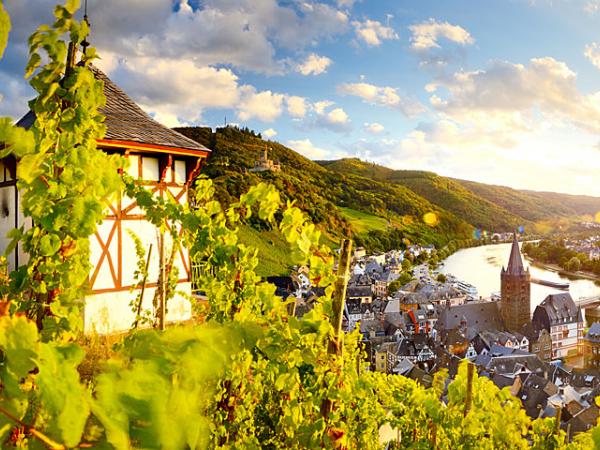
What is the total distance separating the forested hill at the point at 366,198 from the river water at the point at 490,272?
275 inches

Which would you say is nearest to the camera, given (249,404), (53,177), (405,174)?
(53,177)

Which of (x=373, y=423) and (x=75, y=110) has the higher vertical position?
(x=75, y=110)

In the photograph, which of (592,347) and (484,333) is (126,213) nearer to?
(484,333)

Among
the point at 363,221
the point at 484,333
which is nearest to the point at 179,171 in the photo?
the point at 484,333

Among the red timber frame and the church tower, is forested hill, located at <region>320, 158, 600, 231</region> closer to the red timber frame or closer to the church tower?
the church tower

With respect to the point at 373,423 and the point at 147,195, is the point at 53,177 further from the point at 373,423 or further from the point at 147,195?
the point at 373,423

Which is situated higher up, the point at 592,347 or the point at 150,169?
the point at 150,169

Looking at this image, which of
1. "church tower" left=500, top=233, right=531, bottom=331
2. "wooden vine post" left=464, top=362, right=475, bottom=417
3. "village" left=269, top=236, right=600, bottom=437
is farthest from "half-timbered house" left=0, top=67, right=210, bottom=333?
"church tower" left=500, top=233, right=531, bottom=331

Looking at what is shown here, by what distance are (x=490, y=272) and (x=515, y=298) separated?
40.7m

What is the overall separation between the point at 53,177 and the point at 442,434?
4417 mm

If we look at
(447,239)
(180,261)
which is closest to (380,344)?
(180,261)

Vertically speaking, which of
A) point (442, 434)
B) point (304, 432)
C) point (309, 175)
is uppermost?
Answer: point (309, 175)

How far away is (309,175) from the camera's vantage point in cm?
11356

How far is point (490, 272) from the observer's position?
111 m
